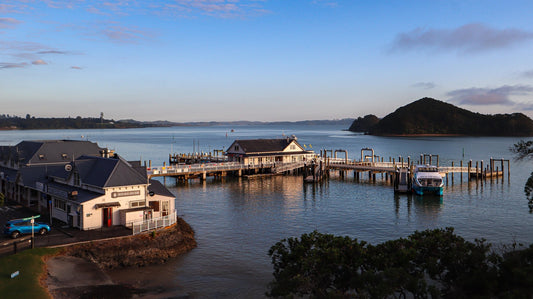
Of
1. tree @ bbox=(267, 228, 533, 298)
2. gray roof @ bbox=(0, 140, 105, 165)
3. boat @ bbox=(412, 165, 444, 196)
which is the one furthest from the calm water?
gray roof @ bbox=(0, 140, 105, 165)

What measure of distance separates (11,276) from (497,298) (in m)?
22.4

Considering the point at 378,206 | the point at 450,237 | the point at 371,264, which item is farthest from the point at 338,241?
the point at 378,206

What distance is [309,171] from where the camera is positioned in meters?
80.4

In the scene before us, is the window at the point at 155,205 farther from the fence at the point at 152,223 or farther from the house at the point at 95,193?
the fence at the point at 152,223

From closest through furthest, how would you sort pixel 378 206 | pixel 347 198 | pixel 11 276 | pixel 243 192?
pixel 11 276
pixel 378 206
pixel 347 198
pixel 243 192

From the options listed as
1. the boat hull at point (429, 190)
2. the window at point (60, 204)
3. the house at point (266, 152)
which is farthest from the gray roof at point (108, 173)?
the house at point (266, 152)

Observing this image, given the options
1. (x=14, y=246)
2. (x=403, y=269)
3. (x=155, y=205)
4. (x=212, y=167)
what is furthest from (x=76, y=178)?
(x=212, y=167)

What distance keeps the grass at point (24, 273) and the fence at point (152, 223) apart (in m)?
5.17

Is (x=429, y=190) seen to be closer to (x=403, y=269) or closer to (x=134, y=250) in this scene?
(x=134, y=250)

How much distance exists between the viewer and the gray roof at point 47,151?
46.1 metres

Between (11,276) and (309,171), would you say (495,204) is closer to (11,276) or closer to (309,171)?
(309,171)

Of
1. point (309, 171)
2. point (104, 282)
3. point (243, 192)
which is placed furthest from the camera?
point (309, 171)

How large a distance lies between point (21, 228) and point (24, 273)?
746 centimetres

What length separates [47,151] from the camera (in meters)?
47.1
